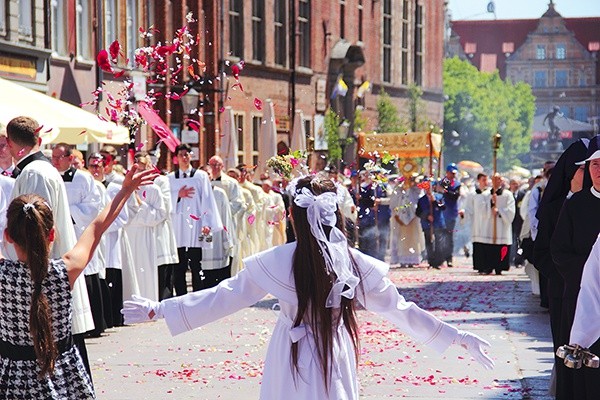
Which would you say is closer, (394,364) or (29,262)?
(29,262)

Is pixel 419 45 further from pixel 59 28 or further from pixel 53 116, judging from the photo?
pixel 53 116

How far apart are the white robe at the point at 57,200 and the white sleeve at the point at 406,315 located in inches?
100

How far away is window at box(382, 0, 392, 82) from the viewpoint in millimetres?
58406

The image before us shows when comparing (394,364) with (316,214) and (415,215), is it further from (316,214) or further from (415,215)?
(415,215)

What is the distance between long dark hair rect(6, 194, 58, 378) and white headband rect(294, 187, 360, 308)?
125cm

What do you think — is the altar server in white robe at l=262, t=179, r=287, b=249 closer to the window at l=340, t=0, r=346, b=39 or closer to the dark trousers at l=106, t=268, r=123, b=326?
the dark trousers at l=106, t=268, r=123, b=326

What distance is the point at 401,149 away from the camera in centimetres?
3141

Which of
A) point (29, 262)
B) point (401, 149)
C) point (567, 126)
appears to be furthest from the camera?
point (567, 126)

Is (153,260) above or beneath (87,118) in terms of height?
beneath

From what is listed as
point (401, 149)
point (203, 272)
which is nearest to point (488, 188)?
point (401, 149)

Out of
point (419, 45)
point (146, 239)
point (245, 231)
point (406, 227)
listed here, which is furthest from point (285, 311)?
point (419, 45)

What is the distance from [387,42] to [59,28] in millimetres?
31375

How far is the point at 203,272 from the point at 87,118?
2848mm

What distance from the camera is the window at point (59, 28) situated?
28.6 metres
